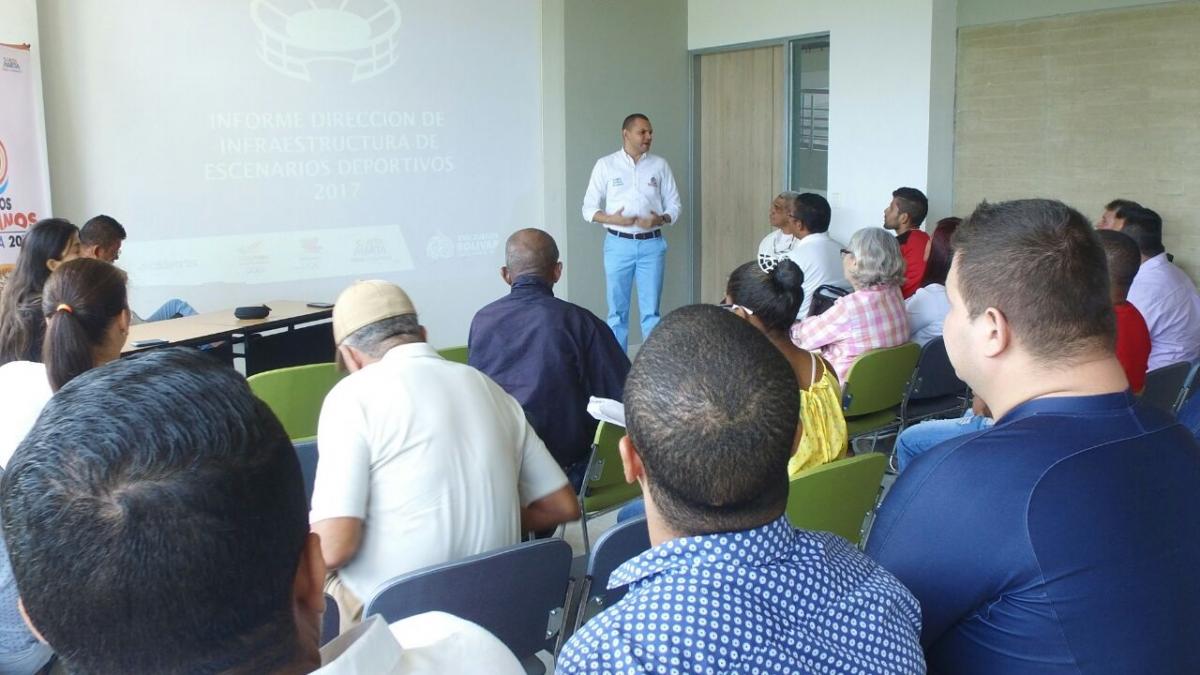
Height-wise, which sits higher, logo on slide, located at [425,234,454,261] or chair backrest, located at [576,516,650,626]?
logo on slide, located at [425,234,454,261]

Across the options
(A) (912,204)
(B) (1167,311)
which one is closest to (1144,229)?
(B) (1167,311)

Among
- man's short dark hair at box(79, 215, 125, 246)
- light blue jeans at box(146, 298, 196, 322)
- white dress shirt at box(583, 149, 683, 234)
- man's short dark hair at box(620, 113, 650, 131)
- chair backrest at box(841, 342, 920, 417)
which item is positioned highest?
man's short dark hair at box(620, 113, 650, 131)

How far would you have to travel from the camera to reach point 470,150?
6777 mm

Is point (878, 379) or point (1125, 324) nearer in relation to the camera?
point (1125, 324)

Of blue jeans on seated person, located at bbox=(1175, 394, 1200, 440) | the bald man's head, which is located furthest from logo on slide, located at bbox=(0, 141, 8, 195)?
blue jeans on seated person, located at bbox=(1175, 394, 1200, 440)

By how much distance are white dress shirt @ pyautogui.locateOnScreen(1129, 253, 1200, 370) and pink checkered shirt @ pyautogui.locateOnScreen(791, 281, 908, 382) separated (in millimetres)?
1003

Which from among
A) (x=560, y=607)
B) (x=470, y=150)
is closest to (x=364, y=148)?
(x=470, y=150)

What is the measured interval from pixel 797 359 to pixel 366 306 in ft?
3.88

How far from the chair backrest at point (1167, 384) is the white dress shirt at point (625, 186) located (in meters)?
3.79

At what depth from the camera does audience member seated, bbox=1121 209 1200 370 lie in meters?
4.05

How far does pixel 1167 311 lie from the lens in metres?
4.05

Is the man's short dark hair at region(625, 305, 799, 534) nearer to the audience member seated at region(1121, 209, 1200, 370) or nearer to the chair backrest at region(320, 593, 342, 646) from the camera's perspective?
the chair backrest at region(320, 593, 342, 646)

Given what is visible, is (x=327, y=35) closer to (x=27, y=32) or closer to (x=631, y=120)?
(x=27, y=32)

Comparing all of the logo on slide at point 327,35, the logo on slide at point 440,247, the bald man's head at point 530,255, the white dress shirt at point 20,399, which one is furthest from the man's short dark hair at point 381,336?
the logo on slide at point 440,247
